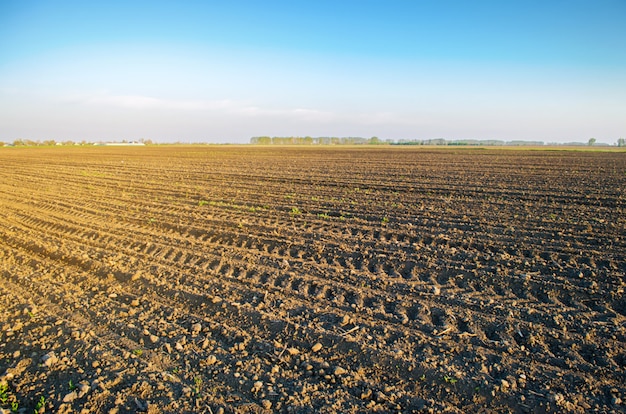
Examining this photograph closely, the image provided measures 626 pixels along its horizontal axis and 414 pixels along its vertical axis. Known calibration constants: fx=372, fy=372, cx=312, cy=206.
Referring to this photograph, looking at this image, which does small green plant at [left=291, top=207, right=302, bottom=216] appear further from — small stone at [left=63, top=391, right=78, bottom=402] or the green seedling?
the green seedling

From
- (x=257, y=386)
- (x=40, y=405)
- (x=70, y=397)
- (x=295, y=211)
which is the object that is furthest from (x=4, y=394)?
(x=295, y=211)

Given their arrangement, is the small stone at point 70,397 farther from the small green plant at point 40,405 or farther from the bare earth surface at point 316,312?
the small green plant at point 40,405

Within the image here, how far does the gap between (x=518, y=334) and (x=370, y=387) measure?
1.93 m

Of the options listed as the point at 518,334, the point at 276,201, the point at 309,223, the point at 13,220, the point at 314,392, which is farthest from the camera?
the point at 276,201

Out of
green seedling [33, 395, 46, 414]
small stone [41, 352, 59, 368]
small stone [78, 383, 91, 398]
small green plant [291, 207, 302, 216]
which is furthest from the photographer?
small green plant [291, 207, 302, 216]

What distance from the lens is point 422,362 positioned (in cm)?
366

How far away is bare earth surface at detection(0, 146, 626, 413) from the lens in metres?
3.31

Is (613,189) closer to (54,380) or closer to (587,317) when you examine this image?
(587,317)

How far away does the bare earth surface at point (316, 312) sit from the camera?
3.31 metres

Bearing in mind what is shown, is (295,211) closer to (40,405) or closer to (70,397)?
(70,397)

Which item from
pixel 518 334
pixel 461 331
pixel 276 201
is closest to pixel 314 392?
pixel 461 331

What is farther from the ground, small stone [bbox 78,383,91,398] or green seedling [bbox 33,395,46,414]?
small stone [bbox 78,383,91,398]

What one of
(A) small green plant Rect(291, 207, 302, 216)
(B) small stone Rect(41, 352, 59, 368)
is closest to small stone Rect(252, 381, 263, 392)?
(B) small stone Rect(41, 352, 59, 368)

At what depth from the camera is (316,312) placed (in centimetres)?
464
